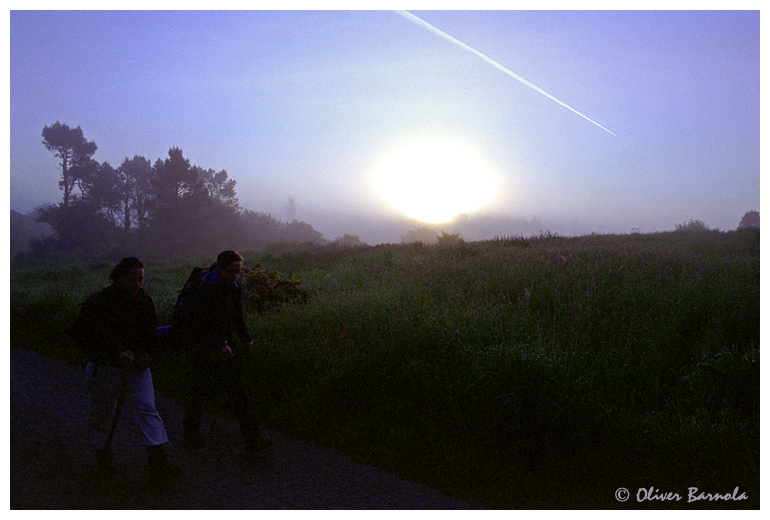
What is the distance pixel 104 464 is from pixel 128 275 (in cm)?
170

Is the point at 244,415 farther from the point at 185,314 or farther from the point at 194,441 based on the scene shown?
the point at 185,314

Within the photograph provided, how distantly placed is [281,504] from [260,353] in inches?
127

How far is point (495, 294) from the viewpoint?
27.7 ft

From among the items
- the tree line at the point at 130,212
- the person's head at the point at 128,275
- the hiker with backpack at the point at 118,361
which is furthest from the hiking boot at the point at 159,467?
the tree line at the point at 130,212

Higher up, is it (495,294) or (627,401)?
(495,294)

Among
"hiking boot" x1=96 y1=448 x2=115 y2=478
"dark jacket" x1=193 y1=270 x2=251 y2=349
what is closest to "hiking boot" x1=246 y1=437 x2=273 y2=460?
"dark jacket" x1=193 y1=270 x2=251 y2=349

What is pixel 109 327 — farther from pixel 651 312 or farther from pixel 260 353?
pixel 651 312

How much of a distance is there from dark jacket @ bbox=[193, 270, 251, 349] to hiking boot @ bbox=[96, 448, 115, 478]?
48.3 inches

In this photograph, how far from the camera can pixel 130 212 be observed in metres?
56.8

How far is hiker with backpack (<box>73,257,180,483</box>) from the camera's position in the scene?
13.2 feet

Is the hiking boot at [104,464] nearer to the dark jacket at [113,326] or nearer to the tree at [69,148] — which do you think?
the dark jacket at [113,326]

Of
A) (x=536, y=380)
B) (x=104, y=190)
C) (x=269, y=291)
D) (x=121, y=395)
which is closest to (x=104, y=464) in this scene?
(x=121, y=395)

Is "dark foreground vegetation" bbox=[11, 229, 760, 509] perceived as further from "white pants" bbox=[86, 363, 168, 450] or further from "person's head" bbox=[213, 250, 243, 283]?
"person's head" bbox=[213, 250, 243, 283]
